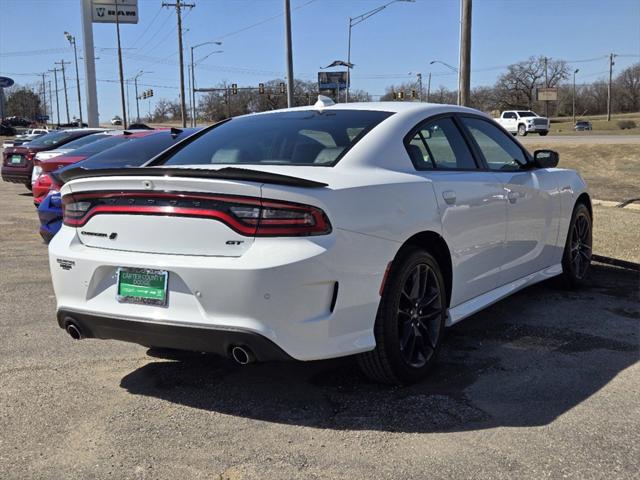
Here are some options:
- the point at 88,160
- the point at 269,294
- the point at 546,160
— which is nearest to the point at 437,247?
the point at 269,294

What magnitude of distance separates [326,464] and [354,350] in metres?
0.64

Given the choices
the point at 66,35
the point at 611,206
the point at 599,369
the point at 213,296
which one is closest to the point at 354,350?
the point at 213,296

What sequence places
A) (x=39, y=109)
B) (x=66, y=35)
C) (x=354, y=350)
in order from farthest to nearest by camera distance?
(x=39, y=109)
(x=66, y=35)
(x=354, y=350)

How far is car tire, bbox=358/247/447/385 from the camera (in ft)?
11.8

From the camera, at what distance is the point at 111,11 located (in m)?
58.2

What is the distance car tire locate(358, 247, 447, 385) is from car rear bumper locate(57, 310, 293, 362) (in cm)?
65

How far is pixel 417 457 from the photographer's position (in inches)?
119

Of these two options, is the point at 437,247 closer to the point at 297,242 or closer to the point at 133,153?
the point at 297,242

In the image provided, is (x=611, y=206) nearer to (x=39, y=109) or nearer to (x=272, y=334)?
(x=272, y=334)

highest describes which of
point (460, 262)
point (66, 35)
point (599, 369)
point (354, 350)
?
point (66, 35)

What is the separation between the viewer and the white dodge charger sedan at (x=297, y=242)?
3.17 metres

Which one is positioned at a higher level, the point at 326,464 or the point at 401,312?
the point at 401,312

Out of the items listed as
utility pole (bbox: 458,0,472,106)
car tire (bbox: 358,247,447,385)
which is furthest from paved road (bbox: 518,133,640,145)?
car tire (bbox: 358,247,447,385)

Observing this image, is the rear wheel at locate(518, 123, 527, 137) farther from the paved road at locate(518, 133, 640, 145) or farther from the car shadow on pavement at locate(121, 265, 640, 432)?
the car shadow on pavement at locate(121, 265, 640, 432)
